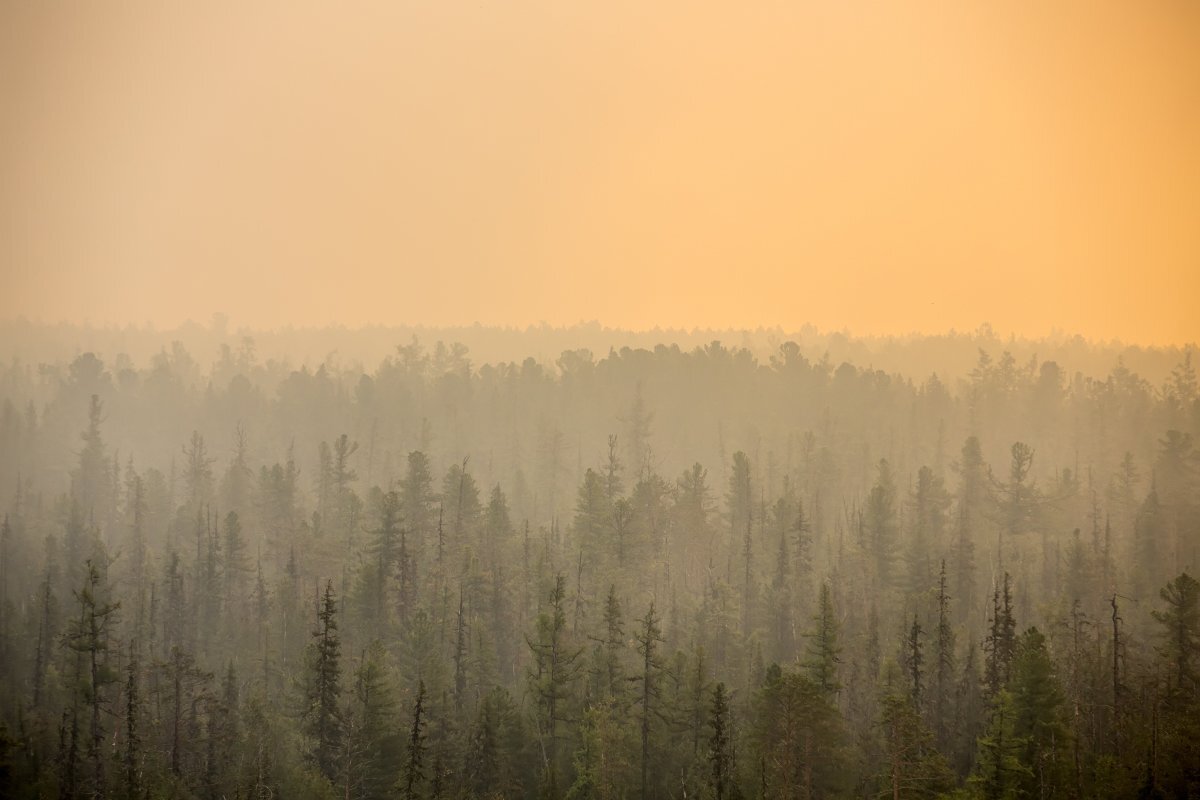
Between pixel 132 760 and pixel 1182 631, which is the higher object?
pixel 1182 631

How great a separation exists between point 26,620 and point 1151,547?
85440 millimetres

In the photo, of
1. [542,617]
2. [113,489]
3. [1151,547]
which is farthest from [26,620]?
[1151,547]

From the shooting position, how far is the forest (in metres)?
44.0

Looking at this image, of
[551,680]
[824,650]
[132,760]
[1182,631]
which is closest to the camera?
[132,760]

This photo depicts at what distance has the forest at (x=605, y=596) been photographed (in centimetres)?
4400

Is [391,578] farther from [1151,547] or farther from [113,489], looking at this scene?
[1151,547]

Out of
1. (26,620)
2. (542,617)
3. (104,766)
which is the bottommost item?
(104,766)

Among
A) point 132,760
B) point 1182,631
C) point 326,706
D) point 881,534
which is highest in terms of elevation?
point 881,534

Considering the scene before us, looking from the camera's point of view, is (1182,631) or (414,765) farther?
(1182,631)

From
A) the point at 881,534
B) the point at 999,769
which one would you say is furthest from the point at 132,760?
the point at 881,534

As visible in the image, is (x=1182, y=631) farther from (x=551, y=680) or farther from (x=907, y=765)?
(x=551, y=680)

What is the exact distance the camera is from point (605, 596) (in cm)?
6312

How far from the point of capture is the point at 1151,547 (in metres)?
75.0

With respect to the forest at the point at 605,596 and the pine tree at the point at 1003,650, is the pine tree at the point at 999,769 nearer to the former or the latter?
the forest at the point at 605,596
